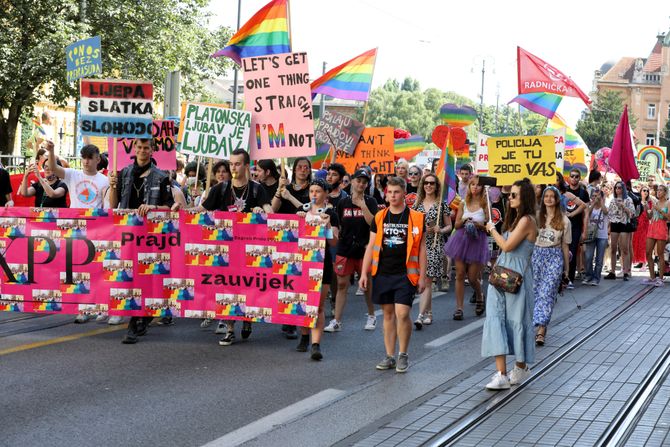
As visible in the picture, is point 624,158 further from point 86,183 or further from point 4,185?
point 4,185

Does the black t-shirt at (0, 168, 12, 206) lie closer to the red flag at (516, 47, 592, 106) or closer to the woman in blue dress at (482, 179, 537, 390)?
the woman in blue dress at (482, 179, 537, 390)

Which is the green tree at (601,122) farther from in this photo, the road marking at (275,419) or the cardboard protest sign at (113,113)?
the road marking at (275,419)

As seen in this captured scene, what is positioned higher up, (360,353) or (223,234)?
(223,234)

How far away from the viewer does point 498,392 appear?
7941mm

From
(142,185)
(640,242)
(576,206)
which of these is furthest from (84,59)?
(640,242)

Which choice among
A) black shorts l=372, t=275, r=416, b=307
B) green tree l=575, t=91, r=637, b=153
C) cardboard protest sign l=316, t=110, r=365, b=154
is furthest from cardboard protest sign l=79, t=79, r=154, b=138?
green tree l=575, t=91, r=637, b=153

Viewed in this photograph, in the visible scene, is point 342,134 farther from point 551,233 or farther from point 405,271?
point 405,271

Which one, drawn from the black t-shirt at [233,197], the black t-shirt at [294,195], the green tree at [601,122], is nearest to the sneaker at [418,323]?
the black t-shirt at [294,195]

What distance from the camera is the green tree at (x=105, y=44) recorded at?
31.9m

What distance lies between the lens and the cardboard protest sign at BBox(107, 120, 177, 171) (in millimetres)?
12453

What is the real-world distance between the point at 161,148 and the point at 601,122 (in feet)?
302

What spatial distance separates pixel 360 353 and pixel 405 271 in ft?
4.28

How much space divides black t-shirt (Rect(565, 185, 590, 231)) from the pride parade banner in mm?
8126

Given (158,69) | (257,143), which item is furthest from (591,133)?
(257,143)
